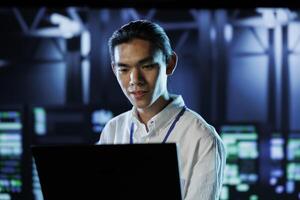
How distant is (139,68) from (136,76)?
2cm

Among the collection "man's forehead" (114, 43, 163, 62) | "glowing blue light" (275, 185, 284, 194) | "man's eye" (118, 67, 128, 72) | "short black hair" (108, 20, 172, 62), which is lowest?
"glowing blue light" (275, 185, 284, 194)

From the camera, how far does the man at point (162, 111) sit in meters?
1.08

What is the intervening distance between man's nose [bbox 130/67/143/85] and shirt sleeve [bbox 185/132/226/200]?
0.52ft

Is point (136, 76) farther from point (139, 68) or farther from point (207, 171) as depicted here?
point (207, 171)

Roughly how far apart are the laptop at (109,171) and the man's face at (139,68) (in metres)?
0.23

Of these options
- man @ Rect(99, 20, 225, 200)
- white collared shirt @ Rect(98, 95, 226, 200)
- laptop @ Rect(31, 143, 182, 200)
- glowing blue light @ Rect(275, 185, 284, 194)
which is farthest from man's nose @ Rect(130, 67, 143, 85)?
glowing blue light @ Rect(275, 185, 284, 194)

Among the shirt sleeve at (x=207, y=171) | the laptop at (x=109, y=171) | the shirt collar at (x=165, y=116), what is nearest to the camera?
the laptop at (x=109, y=171)

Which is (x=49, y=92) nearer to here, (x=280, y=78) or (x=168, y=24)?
(x=168, y=24)

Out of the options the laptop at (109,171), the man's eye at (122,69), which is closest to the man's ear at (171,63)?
the man's eye at (122,69)

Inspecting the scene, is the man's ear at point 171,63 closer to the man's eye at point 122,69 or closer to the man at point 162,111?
the man at point 162,111

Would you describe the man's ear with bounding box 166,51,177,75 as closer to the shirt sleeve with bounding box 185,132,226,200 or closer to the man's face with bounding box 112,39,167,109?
the man's face with bounding box 112,39,167,109

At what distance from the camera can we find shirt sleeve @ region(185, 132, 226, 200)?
3.48 ft

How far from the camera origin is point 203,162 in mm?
1085

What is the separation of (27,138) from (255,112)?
2074mm
